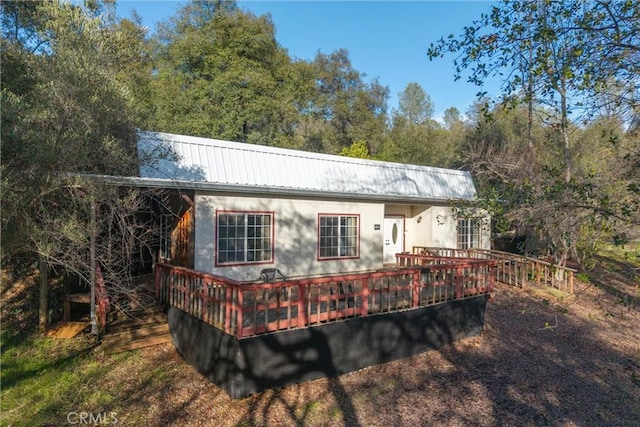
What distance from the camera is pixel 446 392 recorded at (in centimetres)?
626

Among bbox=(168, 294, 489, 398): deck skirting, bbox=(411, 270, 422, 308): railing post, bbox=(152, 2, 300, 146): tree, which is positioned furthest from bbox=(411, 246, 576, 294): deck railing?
bbox=(152, 2, 300, 146): tree

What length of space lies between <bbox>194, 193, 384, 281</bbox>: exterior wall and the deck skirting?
8.40ft

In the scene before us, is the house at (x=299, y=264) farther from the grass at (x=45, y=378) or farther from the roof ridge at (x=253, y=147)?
the grass at (x=45, y=378)

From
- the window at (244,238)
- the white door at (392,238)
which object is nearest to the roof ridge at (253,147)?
the white door at (392,238)

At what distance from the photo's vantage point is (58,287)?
9.18 m

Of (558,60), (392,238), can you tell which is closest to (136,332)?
(558,60)

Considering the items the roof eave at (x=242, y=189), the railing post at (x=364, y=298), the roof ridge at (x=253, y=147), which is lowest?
the railing post at (x=364, y=298)

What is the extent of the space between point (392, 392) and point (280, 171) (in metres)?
7.55

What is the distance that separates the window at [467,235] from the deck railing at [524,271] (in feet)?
5.95

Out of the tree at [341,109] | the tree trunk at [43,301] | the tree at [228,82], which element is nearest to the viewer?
the tree trunk at [43,301]

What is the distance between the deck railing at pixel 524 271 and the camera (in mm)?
12406

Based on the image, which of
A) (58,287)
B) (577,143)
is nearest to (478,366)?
(58,287)

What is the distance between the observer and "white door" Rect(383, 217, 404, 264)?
1473 cm

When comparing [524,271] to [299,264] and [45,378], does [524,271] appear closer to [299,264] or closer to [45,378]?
[299,264]
